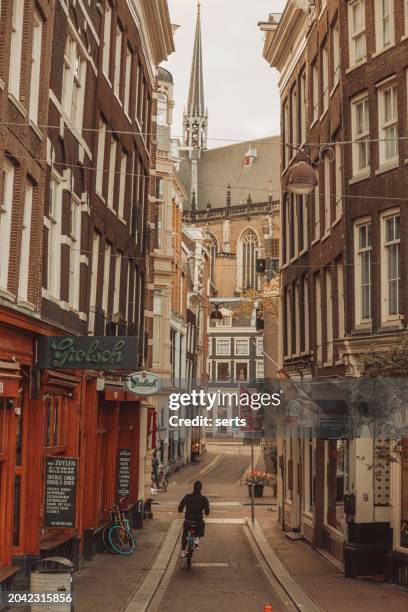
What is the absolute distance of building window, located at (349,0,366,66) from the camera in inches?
894

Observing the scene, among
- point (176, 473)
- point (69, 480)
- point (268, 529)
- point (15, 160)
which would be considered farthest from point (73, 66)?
point (176, 473)

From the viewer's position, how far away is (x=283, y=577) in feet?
64.3

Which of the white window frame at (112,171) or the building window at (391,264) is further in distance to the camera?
the white window frame at (112,171)

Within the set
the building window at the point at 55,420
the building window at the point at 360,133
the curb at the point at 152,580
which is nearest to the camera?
the curb at the point at 152,580

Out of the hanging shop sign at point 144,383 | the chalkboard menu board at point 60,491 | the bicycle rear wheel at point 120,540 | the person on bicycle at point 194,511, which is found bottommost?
the bicycle rear wheel at point 120,540

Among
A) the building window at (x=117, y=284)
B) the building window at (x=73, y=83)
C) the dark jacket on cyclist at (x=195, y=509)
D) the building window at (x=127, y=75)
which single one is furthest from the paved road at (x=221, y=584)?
the building window at (x=127, y=75)

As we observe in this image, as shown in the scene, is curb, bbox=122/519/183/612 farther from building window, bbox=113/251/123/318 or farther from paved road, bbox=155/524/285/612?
building window, bbox=113/251/123/318

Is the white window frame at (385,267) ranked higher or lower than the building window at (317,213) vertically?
lower

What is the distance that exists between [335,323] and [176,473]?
3423 cm

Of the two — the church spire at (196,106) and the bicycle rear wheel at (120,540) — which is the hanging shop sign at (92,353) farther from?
the church spire at (196,106)

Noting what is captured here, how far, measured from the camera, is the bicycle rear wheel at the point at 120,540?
22.3 m

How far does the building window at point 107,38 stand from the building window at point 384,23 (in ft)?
21.5

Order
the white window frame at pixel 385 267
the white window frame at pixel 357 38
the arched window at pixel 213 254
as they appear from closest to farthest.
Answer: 1. the white window frame at pixel 385 267
2. the white window frame at pixel 357 38
3. the arched window at pixel 213 254

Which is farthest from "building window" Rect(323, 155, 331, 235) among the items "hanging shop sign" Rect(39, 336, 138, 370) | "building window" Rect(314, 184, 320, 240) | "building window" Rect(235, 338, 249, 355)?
"building window" Rect(235, 338, 249, 355)
